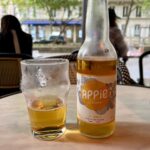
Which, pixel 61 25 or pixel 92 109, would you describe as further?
pixel 61 25

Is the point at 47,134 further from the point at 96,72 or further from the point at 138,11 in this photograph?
the point at 138,11

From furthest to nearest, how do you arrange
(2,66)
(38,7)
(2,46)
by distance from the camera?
(38,7), (2,46), (2,66)

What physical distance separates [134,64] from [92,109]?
388cm

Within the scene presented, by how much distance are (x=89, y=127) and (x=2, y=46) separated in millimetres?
2519

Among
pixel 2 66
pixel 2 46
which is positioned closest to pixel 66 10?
pixel 2 46

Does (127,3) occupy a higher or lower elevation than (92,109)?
higher

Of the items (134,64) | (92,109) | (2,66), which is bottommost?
(134,64)

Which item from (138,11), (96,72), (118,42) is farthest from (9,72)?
(138,11)

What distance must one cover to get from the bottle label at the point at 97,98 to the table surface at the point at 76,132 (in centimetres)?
5

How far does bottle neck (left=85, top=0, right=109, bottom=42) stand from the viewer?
634 mm

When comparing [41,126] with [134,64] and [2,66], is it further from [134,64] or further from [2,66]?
[134,64]

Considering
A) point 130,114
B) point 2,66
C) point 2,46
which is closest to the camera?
point 130,114

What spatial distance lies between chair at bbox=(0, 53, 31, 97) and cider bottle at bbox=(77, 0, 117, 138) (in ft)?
4.74

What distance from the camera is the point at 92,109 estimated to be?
597mm
